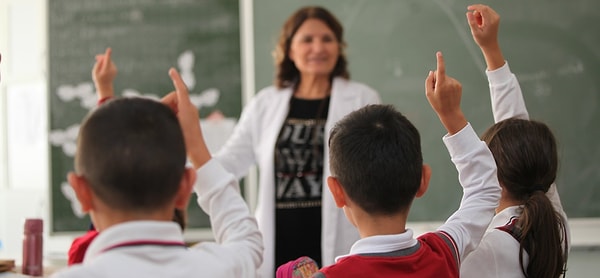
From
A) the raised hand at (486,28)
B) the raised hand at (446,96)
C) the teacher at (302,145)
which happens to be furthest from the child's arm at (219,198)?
the teacher at (302,145)

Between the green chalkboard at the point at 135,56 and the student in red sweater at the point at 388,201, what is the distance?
2.51m

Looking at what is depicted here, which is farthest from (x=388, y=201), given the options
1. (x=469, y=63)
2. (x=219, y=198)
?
(x=469, y=63)

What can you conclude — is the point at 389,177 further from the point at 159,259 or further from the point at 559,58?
the point at 559,58

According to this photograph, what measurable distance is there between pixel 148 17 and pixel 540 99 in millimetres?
2228

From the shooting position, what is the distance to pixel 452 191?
3545 millimetres

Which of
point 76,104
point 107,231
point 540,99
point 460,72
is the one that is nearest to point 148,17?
point 76,104

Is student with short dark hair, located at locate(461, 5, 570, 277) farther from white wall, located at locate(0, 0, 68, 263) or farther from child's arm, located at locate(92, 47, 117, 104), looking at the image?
white wall, located at locate(0, 0, 68, 263)

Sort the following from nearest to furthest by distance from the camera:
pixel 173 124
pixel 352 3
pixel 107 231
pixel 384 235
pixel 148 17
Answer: pixel 107 231 < pixel 173 124 < pixel 384 235 < pixel 352 3 < pixel 148 17

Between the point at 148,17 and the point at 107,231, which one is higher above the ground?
the point at 148,17

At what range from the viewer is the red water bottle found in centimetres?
220

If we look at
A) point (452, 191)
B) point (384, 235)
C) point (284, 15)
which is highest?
point (284, 15)

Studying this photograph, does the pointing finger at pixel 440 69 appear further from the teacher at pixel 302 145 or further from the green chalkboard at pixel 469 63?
the green chalkboard at pixel 469 63

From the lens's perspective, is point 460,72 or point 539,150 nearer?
point 539,150

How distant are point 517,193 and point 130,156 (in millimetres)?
1046
